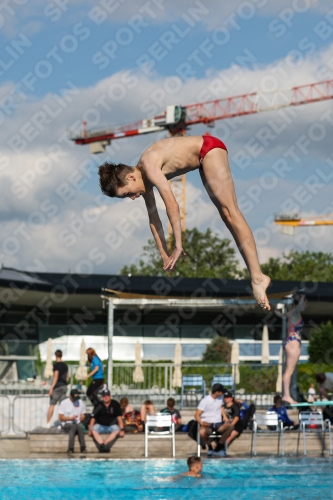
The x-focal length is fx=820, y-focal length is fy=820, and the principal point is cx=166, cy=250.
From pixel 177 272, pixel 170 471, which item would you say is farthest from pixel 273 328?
pixel 177 272

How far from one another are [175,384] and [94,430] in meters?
3.49

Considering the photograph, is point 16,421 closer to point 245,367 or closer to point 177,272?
point 245,367

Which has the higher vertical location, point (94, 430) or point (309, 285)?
point (309, 285)

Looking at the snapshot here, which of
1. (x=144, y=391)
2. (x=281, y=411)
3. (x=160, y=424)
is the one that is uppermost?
(x=144, y=391)

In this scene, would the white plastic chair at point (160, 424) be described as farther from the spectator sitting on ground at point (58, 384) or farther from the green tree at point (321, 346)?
the green tree at point (321, 346)

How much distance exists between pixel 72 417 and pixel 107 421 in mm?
684

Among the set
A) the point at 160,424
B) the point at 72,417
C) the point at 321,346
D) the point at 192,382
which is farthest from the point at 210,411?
the point at 321,346

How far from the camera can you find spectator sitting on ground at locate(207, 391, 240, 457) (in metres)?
14.4

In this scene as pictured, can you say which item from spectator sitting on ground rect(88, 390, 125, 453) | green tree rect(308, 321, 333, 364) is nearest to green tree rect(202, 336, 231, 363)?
green tree rect(308, 321, 333, 364)

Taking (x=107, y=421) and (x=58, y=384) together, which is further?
(x=58, y=384)

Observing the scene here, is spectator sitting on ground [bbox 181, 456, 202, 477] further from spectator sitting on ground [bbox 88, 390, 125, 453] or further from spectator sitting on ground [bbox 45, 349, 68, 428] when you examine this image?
spectator sitting on ground [bbox 45, 349, 68, 428]

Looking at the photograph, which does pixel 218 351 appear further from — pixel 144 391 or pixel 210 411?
pixel 210 411

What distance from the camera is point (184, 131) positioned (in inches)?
3000

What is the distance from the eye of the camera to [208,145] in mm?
6250
